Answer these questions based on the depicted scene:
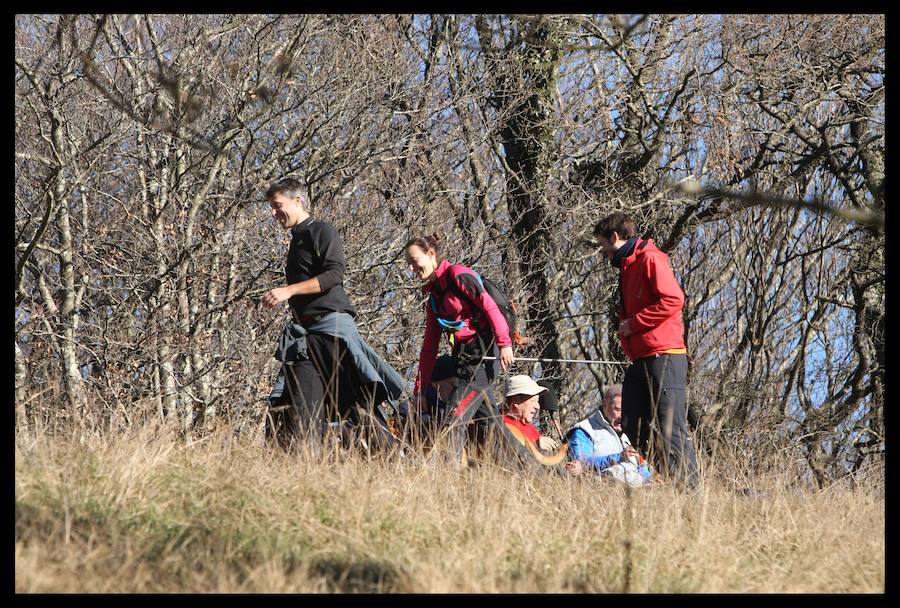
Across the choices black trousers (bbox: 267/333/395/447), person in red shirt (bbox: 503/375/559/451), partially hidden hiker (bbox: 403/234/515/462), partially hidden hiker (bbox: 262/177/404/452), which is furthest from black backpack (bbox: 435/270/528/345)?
black trousers (bbox: 267/333/395/447)

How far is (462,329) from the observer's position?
17.8ft

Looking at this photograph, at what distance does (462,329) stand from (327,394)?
81cm

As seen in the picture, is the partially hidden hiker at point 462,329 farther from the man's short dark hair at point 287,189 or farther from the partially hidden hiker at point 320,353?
the man's short dark hair at point 287,189

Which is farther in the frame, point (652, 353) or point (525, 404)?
point (525, 404)

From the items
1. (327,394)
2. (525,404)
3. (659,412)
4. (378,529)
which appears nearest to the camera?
(378,529)

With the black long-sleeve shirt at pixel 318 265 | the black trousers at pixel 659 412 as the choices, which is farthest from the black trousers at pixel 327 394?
the black trousers at pixel 659 412

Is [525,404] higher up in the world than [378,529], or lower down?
higher up

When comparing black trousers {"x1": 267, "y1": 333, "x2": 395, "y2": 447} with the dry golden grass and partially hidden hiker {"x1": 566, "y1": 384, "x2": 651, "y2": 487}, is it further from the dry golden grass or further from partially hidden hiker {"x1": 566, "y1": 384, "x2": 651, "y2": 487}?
partially hidden hiker {"x1": 566, "y1": 384, "x2": 651, "y2": 487}

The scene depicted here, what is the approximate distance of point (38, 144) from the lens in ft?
25.4

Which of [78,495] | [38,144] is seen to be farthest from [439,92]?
[78,495]

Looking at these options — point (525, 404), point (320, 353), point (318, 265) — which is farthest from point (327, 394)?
point (525, 404)

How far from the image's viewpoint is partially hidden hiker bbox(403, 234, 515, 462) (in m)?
5.29

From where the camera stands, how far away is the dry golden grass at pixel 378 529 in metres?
3.09

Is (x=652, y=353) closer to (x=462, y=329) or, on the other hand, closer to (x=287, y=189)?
(x=462, y=329)
